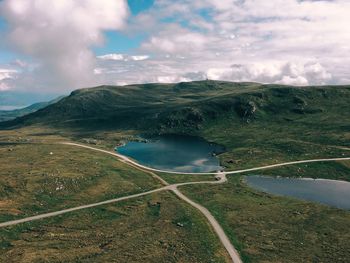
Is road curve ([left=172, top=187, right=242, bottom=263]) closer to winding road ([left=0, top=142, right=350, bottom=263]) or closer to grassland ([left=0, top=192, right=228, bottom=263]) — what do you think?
winding road ([left=0, top=142, right=350, bottom=263])

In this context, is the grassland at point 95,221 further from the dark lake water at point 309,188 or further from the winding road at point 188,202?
the dark lake water at point 309,188

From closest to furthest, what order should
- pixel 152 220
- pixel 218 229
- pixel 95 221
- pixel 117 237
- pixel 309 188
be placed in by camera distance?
pixel 117 237 → pixel 218 229 → pixel 95 221 → pixel 152 220 → pixel 309 188

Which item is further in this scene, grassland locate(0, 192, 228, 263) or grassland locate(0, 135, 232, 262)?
grassland locate(0, 135, 232, 262)

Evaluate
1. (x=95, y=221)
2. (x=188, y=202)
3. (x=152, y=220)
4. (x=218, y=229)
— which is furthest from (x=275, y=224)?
(x=95, y=221)

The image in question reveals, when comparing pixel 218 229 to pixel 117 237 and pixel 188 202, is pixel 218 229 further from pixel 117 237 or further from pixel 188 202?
pixel 117 237

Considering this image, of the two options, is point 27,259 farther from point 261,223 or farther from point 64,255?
point 261,223

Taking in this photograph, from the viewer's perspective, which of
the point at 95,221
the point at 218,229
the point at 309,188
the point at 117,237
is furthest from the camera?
the point at 309,188

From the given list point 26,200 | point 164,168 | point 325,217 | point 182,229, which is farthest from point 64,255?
point 164,168

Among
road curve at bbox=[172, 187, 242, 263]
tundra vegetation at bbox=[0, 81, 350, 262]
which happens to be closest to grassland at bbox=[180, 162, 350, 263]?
tundra vegetation at bbox=[0, 81, 350, 262]

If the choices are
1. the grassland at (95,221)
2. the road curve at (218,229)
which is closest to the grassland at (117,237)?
the grassland at (95,221)
